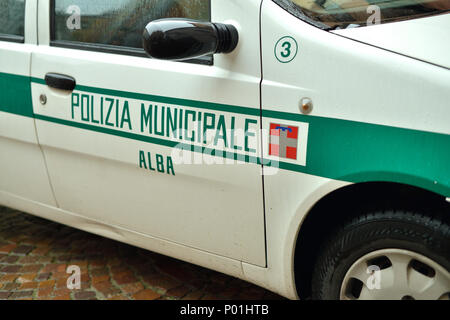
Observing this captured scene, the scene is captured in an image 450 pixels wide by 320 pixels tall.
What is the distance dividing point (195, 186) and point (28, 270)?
1.41 meters

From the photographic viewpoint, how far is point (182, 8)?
2100mm

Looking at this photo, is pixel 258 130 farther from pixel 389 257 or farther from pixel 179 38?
pixel 389 257

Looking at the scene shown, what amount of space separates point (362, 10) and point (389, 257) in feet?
2.88

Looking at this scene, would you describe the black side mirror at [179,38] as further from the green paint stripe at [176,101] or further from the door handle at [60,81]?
the door handle at [60,81]

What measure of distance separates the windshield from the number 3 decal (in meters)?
0.12

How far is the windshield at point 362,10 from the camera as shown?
171cm

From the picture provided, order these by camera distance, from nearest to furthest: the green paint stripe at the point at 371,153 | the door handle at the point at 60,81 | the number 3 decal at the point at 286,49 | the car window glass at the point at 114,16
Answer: the green paint stripe at the point at 371,153 → the number 3 decal at the point at 286,49 → the car window glass at the point at 114,16 → the door handle at the point at 60,81

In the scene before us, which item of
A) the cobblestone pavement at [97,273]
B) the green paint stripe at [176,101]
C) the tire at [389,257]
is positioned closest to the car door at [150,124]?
the green paint stripe at [176,101]

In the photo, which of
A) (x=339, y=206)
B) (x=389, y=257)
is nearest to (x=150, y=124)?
(x=339, y=206)

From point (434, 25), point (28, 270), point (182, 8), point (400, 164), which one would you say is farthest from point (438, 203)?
point (28, 270)

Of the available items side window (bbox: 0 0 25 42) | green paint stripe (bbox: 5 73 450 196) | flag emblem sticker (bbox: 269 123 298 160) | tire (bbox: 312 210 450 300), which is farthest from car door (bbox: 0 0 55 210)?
tire (bbox: 312 210 450 300)

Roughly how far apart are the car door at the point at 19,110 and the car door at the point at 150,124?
0.24 ft

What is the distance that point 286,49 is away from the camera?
71.1 inches

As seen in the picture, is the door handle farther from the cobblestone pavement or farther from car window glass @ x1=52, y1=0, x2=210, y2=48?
the cobblestone pavement
